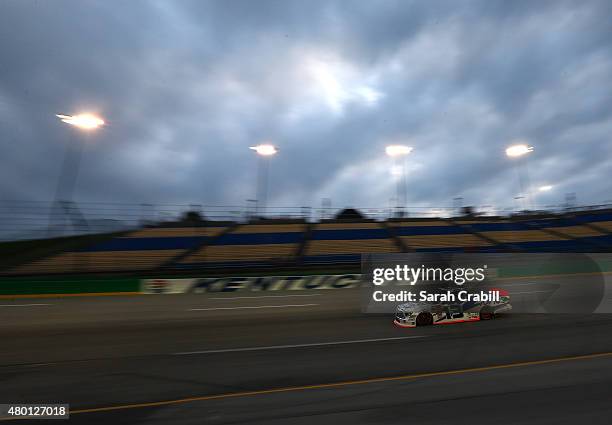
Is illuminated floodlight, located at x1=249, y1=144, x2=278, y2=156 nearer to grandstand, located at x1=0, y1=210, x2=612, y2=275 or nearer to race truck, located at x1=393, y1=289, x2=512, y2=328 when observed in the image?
grandstand, located at x1=0, y1=210, x2=612, y2=275

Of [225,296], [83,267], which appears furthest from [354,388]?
[83,267]

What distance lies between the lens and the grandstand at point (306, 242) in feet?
65.1

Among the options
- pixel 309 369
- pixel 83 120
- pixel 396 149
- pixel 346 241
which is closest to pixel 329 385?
pixel 309 369

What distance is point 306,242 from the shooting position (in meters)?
25.4

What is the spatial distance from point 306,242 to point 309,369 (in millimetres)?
19785

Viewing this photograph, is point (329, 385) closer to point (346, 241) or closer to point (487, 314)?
point (487, 314)

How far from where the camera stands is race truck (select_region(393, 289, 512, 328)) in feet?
26.6

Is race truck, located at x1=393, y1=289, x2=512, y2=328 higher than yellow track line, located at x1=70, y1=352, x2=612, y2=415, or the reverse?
race truck, located at x1=393, y1=289, x2=512, y2=328

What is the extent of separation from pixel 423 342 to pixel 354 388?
2.94m

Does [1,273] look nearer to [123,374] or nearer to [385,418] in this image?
[123,374]

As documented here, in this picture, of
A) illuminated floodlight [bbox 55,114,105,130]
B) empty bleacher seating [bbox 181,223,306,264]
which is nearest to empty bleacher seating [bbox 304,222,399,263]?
empty bleacher seating [bbox 181,223,306,264]

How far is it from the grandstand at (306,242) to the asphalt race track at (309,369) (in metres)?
10.3

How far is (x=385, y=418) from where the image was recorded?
4.00 meters

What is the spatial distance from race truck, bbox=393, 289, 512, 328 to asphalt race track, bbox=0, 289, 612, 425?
0.74 ft
